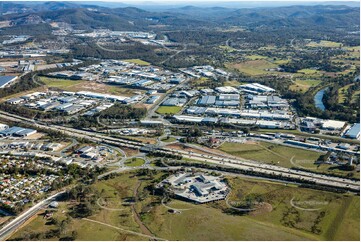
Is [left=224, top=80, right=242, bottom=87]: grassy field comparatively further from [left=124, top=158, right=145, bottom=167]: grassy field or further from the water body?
[left=124, top=158, right=145, bottom=167]: grassy field

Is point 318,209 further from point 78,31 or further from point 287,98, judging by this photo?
point 78,31

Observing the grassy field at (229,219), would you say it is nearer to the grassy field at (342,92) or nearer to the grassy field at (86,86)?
the grassy field at (342,92)

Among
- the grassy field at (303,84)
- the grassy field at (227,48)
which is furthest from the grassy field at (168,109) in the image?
the grassy field at (227,48)

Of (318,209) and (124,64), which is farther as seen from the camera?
(124,64)

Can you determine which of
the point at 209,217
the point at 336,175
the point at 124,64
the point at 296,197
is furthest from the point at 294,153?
the point at 124,64

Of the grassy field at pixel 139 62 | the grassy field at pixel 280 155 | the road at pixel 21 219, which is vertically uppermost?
the grassy field at pixel 280 155

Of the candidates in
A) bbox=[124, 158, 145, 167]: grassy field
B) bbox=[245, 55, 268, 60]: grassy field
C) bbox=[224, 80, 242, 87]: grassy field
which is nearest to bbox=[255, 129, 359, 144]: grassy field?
bbox=[124, 158, 145, 167]: grassy field

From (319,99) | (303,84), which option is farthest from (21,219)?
(303,84)
